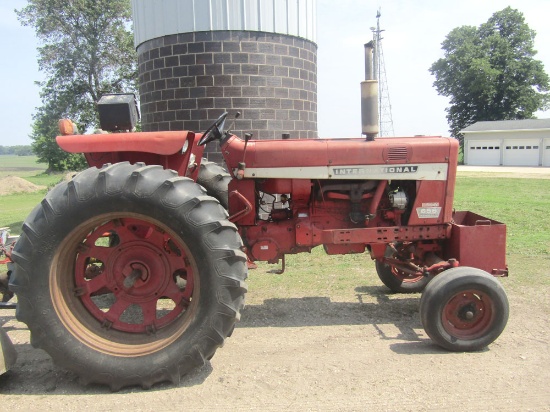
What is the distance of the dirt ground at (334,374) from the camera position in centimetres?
290

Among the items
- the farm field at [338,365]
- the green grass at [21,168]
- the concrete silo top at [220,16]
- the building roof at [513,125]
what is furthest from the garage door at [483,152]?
the green grass at [21,168]

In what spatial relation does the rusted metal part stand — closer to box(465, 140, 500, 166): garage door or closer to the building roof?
the building roof

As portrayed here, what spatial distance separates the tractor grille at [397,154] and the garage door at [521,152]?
115 feet

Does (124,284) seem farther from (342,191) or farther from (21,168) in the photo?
(21,168)

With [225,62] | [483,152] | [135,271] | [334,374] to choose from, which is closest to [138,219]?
[135,271]

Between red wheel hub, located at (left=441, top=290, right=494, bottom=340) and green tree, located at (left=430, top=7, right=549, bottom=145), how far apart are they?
141ft

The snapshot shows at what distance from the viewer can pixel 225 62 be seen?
7.64m

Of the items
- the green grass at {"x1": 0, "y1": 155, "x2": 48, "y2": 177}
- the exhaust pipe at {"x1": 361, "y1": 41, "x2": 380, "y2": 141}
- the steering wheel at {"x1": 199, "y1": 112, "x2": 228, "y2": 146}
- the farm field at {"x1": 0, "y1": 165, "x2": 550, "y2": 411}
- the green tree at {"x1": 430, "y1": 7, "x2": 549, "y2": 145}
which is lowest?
the green grass at {"x1": 0, "y1": 155, "x2": 48, "y2": 177}

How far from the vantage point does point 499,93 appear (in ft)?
142

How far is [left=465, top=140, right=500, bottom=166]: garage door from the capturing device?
36.5 meters

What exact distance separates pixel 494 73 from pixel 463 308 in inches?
1720

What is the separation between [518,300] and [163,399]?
3481 millimetres

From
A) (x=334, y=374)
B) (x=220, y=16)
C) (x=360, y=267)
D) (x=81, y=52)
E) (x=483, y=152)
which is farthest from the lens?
(x=483, y=152)

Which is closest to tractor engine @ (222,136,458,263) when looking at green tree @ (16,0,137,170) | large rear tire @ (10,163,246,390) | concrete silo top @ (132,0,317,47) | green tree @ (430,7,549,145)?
large rear tire @ (10,163,246,390)
